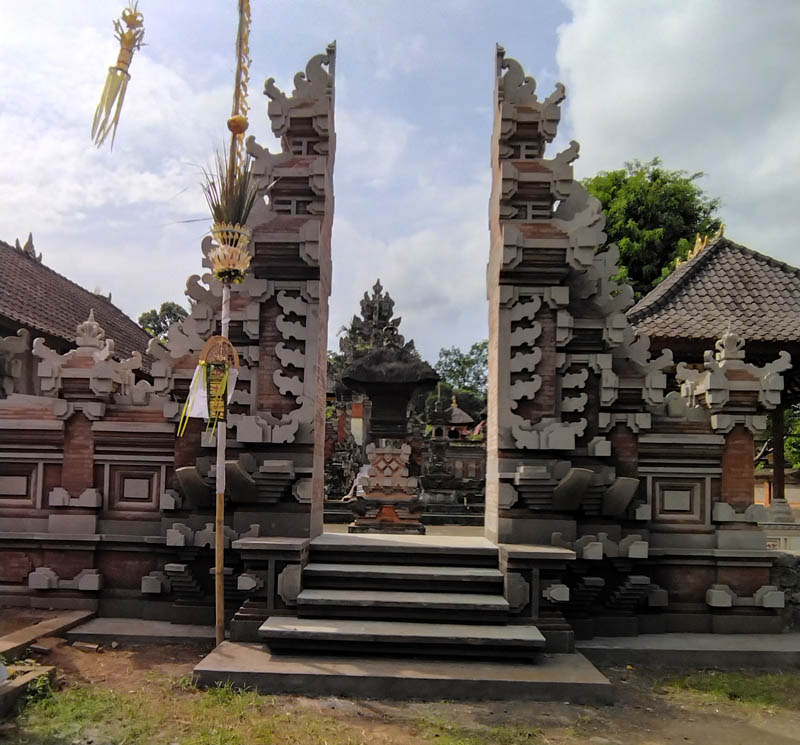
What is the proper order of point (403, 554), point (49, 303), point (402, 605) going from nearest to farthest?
1. point (402, 605)
2. point (403, 554)
3. point (49, 303)

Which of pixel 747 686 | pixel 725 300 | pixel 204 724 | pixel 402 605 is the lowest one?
pixel 747 686

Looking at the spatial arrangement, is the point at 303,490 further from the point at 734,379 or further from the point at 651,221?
the point at 651,221

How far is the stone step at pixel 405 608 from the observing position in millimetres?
6648

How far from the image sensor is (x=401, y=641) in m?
6.26

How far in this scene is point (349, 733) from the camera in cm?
505

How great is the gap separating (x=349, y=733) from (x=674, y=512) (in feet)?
15.4

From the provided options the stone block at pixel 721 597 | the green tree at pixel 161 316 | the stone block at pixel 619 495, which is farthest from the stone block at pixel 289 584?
the green tree at pixel 161 316

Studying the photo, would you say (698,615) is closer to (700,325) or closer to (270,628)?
(270,628)

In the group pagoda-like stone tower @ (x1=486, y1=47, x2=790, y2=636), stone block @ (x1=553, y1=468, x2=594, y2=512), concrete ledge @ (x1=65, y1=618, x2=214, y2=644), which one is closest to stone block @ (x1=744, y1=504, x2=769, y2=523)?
pagoda-like stone tower @ (x1=486, y1=47, x2=790, y2=636)

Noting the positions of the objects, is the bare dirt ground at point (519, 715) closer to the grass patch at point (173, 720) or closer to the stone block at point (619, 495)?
the grass patch at point (173, 720)

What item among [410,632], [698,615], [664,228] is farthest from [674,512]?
[664,228]

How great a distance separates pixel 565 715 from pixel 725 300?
448 inches

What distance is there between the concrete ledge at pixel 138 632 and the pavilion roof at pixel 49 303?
38.3 ft

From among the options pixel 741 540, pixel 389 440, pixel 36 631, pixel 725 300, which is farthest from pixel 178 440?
pixel 725 300
